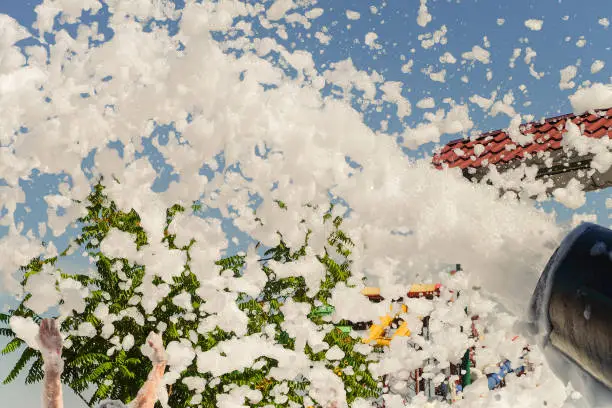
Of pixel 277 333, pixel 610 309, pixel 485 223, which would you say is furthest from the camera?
pixel 277 333

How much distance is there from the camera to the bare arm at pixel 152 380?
3980mm

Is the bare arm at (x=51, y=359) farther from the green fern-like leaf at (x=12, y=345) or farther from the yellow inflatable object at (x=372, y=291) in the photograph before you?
the yellow inflatable object at (x=372, y=291)

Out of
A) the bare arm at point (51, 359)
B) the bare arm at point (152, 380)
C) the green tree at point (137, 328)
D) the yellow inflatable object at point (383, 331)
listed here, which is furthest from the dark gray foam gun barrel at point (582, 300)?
the yellow inflatable object at point (383, 331)

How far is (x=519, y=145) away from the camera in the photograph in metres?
10.0

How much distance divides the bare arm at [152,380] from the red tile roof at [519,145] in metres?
7.26

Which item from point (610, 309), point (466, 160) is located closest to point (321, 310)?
point (466, 160)

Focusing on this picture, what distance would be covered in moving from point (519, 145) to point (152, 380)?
25.6 ft

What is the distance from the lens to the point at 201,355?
8.05 m

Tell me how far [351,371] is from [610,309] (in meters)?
8.46

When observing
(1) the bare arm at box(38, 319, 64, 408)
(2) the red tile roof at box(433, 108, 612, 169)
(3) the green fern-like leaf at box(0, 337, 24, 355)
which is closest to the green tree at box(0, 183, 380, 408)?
(3) the green fern-like leaf at box(0, 337, 24, 355)

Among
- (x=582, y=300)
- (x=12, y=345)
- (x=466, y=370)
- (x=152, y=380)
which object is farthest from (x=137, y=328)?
(x=582, y=300)

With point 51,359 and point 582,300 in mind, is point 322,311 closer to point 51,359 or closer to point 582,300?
point 51,359

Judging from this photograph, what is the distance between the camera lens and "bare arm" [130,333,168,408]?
3980 mm

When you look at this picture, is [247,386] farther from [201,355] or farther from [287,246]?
[287,246]
